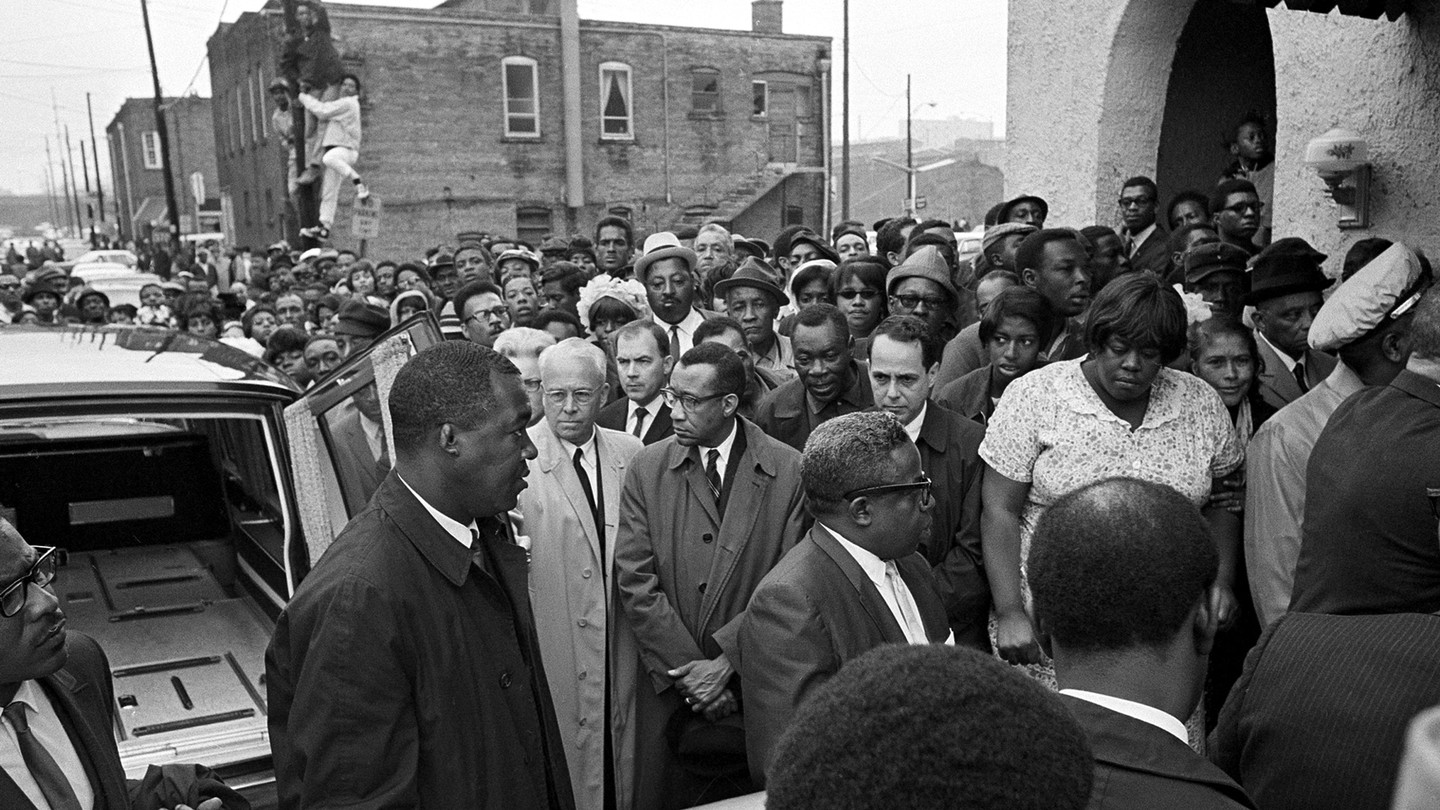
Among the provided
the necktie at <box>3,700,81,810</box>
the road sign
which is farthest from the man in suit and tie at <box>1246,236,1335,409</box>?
the road sign

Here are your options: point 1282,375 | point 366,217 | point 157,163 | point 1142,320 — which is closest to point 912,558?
point 1142,320

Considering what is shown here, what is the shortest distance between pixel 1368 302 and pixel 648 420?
115 inches

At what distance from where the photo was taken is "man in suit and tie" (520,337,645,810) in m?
4.21

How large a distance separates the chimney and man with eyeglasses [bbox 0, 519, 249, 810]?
35750mm

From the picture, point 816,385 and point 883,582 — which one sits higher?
point 816,385

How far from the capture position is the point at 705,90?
34031mm

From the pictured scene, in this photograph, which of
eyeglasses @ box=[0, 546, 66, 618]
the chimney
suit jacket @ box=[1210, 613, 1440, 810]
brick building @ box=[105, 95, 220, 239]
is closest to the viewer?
suit jacket @ box=[1210, 613, 1440, 810]

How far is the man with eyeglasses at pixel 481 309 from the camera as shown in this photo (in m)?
7.12

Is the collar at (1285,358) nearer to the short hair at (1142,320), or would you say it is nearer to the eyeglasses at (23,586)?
the short hair at (1142,320)

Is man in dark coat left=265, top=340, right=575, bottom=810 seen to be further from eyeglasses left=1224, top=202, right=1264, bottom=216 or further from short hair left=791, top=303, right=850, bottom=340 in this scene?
eyeglasses left=1224, top=202, right=1264, bottom=216

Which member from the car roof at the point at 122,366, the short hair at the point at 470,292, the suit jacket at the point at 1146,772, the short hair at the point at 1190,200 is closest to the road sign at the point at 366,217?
the short hair at the point at 470,292

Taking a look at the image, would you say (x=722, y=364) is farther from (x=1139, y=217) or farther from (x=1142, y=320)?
(x=1139, y=217)

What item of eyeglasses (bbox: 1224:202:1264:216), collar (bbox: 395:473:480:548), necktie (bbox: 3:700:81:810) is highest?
eyeglasses (bbox: 1224:202:1264:216)

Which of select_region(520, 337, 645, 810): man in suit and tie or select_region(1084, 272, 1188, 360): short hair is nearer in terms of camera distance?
select_region(1084, 272, 1188, 360): short hair
